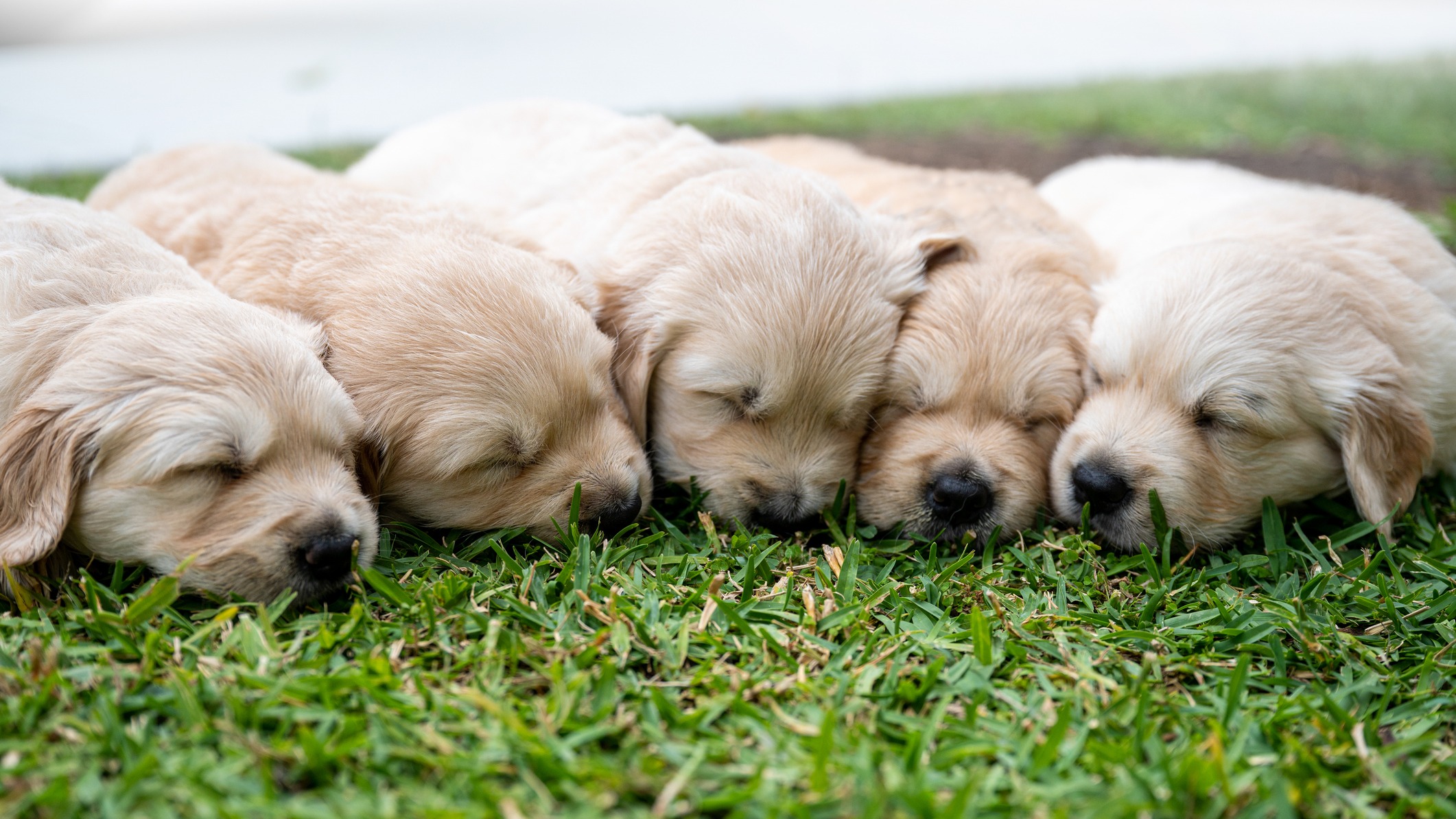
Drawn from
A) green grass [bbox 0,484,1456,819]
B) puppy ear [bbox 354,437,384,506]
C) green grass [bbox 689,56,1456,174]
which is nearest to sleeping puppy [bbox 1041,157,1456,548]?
green grass [bbox 0,484,1456,819]

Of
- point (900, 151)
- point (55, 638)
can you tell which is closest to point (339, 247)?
point (55, 638)

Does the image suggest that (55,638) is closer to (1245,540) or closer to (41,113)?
(1245,540)

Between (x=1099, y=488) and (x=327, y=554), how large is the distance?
8.34ft

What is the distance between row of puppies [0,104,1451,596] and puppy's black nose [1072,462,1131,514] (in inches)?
0.4

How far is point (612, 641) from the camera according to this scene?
2.79m

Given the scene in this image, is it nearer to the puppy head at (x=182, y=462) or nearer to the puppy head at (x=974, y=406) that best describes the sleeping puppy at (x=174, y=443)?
the puppy head at (x=182, y=462)

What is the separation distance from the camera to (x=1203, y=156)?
888cm

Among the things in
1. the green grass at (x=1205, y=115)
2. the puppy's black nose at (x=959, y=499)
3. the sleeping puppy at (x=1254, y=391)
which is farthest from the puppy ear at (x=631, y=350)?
the green grass at (x=1205, y=115)

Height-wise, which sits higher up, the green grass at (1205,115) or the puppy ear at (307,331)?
the puppy ear at (307,331)

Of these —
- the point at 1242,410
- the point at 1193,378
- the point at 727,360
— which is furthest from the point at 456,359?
the point at 1242,410

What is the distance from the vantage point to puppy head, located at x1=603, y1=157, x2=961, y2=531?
12.1 ft

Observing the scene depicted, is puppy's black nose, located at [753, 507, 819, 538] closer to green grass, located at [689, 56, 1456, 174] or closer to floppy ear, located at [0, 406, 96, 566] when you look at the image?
floppy ear, located at [0, 406, 96, 566]

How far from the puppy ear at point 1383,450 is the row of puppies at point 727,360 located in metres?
0.02

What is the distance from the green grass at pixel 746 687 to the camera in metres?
2.24
